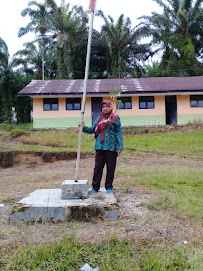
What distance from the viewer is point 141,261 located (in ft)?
8.50

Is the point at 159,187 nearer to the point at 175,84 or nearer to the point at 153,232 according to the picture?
the point at 153,232

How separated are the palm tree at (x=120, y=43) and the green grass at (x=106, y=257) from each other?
83.1 ft

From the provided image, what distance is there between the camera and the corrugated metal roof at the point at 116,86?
57.8ft

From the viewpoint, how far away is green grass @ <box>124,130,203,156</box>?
1222 centimetres

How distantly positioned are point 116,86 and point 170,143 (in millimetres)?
7275

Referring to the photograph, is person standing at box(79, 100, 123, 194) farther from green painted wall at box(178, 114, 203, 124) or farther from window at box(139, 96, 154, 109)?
green painted wall at box(178, 114, 203, 124)

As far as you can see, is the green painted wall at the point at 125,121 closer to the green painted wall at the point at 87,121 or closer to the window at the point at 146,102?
the green painted wall at the point at 87,121

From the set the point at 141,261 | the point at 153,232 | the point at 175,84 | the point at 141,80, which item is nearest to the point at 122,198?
the point at 153,232

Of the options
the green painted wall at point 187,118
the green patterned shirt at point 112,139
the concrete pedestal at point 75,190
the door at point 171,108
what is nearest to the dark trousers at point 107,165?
the green patterned shirt at point 112,139

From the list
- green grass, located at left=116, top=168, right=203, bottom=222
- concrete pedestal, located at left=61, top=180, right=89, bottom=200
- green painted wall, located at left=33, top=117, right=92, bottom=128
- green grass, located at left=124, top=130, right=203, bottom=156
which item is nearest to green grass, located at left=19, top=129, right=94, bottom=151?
green grass, located at left=124, top=130, right=203, bottom=156

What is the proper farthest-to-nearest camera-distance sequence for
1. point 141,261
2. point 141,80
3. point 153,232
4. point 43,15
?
point 43,15, point 141,80, point 153,232, point 141,261

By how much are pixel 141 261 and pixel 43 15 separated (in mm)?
29559

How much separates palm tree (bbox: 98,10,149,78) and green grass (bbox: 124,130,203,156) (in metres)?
14.5

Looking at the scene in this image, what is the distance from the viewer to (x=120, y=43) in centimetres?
2739
